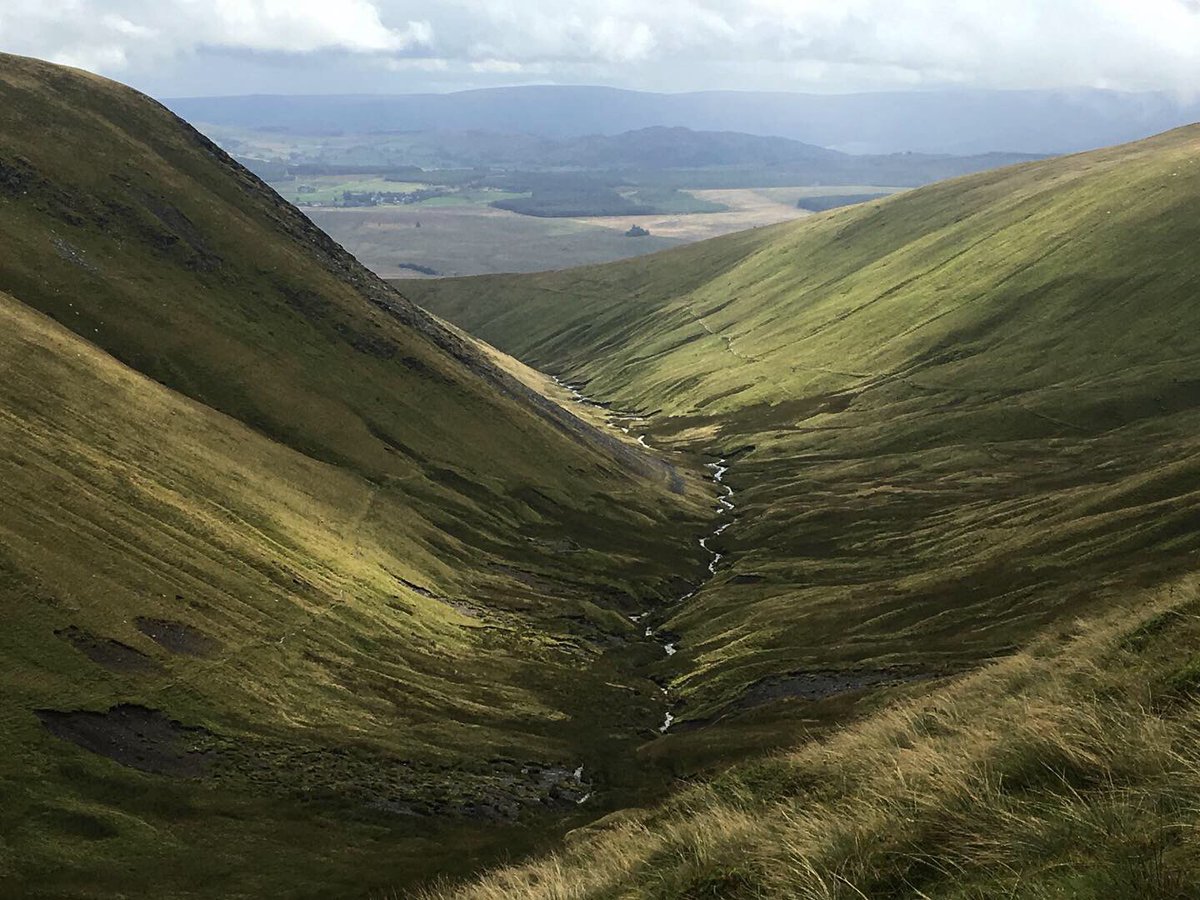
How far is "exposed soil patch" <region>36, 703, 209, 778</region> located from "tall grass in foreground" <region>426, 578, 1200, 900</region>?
71259mm

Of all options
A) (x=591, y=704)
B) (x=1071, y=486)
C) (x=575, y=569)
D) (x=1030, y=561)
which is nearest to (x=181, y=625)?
(x=591, y=704)

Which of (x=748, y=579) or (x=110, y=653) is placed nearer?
(x=110, y=653)

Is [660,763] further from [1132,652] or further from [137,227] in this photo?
[137,227]

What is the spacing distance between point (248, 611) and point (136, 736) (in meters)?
25.4

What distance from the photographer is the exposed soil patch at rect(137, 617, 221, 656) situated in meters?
96.7

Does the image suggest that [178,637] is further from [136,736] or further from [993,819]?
[993,819]

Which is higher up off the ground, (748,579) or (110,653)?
(110,653)

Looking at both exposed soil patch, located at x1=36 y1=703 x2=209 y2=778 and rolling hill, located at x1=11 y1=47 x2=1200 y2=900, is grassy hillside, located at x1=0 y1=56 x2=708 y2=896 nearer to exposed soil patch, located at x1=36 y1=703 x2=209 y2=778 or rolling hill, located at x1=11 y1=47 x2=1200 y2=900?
exposed soil patch, located at x1=36 y1=703 x2=209 y2=778

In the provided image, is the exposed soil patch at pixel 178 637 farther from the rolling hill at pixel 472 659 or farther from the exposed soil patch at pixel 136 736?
→ the exposed soil patch at pixel 136 736

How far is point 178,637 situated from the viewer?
98750mm

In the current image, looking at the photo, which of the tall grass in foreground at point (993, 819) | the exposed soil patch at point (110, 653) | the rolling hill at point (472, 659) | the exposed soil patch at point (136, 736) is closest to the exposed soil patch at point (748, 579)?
the rolling hill at point (472, 659)

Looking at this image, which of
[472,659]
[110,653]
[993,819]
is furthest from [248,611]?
[993,819]

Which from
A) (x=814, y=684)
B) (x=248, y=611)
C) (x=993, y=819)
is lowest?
(x=814, y=684)

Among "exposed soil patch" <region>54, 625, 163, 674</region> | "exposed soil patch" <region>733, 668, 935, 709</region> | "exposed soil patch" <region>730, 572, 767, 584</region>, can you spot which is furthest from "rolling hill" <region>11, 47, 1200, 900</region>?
"exposed soil patch" <region>730, 572, 767, 584</region>
